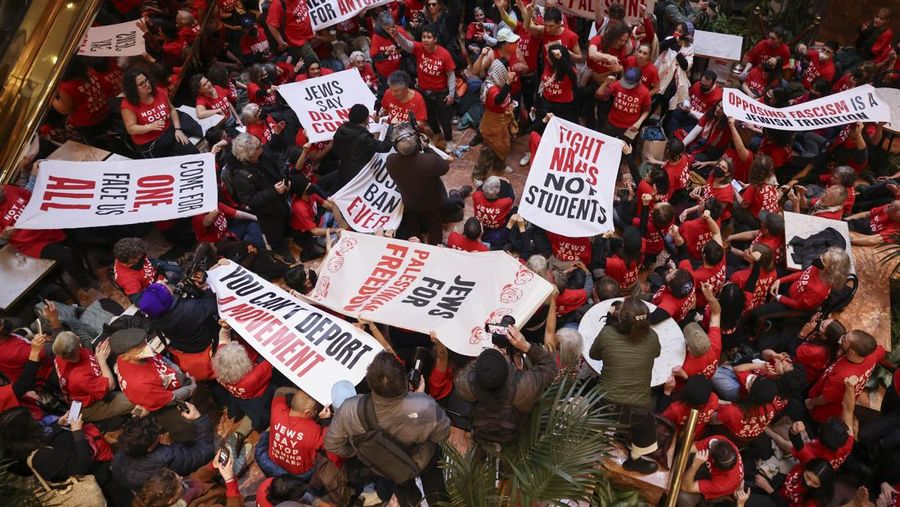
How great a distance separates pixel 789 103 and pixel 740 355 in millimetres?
4163

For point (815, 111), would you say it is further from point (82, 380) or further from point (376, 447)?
point (82, 380)

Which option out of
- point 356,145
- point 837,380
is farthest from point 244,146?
point 837,380

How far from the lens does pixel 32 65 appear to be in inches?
110

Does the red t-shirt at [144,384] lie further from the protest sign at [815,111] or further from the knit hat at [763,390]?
the protest sign at [815,111]

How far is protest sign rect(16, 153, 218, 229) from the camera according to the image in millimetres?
6676

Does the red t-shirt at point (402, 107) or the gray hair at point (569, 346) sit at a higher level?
the red t-shirt at point (402, 107)

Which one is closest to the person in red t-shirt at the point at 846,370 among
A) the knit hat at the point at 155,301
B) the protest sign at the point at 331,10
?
the knit hat at the point at 155,301

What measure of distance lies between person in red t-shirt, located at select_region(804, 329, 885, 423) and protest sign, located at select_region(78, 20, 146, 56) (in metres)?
8.92

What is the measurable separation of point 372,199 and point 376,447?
3.78 meters

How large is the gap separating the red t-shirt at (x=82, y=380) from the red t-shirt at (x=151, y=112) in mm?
3348

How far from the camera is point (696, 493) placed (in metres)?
4.95

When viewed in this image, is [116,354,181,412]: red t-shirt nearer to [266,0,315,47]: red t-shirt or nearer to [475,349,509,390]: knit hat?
[475,349,509,390]: knit hat

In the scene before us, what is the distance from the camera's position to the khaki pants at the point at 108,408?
5.43 metres

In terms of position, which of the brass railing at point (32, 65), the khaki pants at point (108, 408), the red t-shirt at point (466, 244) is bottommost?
the khaki pants at point (108, 408)
